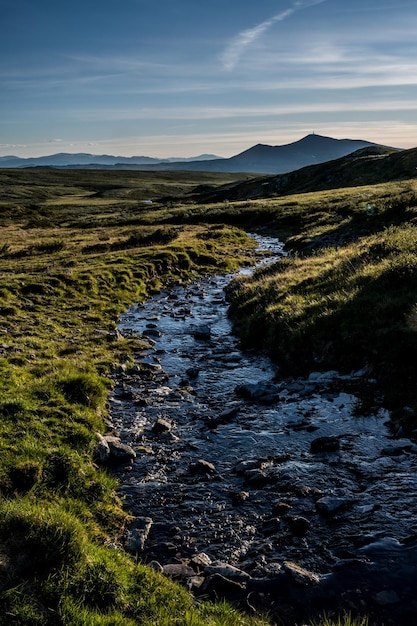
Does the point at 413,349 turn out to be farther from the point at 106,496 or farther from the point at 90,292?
the point at 90,292

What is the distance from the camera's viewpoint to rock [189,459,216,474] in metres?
10.1

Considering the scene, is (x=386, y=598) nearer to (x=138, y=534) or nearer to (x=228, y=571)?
(x=228, y=571)

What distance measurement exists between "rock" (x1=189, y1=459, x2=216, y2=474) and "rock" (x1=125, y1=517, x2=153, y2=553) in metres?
1.77

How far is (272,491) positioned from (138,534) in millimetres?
2788

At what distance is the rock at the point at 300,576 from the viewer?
272 inches

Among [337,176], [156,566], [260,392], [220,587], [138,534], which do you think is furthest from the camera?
[337,176]

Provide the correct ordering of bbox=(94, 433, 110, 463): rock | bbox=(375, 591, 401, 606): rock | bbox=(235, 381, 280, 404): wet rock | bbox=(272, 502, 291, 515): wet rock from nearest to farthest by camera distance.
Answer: bbox=(375, 591, 401, 606): rock < bbox=(272, 502, 291, 515): wet rock < bbox=(94, 433, 110, 463): rock < bbox=(235, 381, 280, 404): wet rock

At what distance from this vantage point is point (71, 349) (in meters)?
17.4

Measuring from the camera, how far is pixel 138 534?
26.7ft

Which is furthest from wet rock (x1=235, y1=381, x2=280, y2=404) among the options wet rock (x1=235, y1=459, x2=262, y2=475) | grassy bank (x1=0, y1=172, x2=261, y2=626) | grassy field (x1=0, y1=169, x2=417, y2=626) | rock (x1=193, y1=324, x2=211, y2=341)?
rock (x1=193, y1=324, x2=211, y2=341)

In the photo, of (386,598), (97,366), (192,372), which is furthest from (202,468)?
(97,366)

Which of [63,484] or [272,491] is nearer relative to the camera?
[63,484]

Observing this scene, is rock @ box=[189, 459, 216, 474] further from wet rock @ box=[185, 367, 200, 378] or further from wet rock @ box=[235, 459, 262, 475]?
wet rock @ box=[185, 367, 200, 378]

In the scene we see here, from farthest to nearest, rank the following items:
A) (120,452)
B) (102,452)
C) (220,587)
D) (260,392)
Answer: (260,392) < (120,452) < (102,452) < (220,587)
